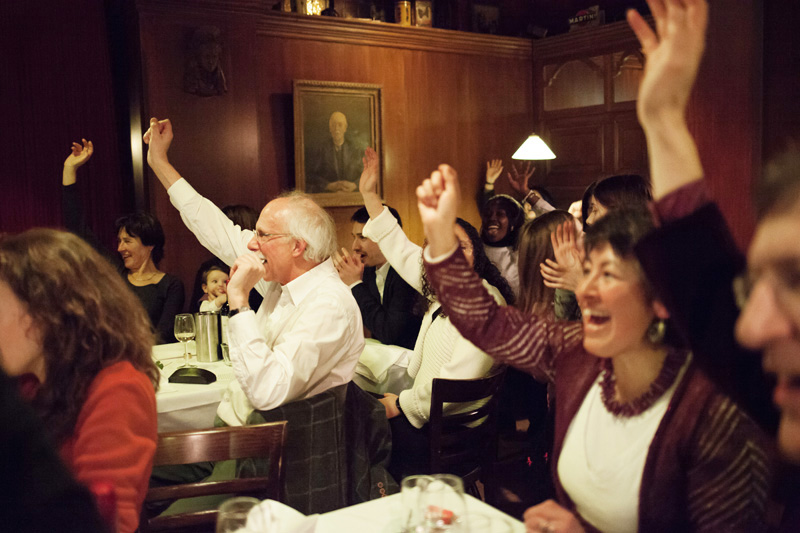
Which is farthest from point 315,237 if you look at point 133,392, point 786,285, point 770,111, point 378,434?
point 770,111

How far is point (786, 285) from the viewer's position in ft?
2.51

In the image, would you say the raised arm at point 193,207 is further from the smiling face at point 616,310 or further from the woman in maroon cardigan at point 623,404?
the smiling face at point 616,310

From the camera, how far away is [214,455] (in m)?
1.98

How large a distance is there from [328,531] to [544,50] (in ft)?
21.7

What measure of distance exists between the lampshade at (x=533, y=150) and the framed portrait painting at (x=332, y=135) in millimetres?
1465

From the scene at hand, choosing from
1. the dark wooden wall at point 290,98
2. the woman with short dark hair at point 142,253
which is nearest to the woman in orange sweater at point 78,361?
the woman with short dark hair at point 142,253

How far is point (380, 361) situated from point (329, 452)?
1074mm

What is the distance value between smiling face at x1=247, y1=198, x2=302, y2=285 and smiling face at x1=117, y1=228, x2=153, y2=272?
1847 millimetres

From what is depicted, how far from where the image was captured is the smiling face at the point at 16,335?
141 centimetres

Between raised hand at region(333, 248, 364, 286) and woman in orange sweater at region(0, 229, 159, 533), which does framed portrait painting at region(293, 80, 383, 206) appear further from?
woman in orange sweater at region(0, 229, 159, 533)

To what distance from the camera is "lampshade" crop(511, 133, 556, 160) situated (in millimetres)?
6816

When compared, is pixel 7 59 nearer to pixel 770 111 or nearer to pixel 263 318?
pixel 263 318

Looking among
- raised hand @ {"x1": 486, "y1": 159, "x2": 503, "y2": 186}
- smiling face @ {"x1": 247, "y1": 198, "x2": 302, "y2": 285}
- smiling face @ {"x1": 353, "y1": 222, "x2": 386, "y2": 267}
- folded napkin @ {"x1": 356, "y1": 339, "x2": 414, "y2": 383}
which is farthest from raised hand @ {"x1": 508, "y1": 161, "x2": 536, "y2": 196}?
smiling face @ {"x1": 247, "y1": 198, "x2": 302, "y2": 285}

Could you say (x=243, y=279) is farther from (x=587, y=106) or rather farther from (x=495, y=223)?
(x=587, y=106)
